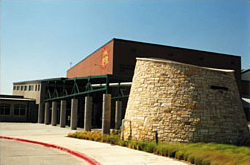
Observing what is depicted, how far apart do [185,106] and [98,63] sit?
29.3m

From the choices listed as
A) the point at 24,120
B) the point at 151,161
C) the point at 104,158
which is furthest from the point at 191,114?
the point at 24,120

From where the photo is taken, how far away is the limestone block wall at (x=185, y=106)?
1486cm

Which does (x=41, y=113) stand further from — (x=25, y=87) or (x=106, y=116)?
(x=106, y=116)

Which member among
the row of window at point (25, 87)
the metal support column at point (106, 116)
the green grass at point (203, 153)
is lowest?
the green grass at point (203, 153)

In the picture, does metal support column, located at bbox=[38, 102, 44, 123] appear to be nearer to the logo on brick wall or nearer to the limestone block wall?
the logo on brick wall

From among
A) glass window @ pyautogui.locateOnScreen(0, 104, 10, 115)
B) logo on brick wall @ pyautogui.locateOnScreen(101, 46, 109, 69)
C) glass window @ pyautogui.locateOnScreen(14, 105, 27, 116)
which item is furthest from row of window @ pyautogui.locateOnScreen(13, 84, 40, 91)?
logo on brick wall @ pyautogui.locateOnScreen(101, 46, 109, 69)

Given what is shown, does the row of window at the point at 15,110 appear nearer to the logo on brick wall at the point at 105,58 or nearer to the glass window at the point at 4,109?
the glass window at the point at 4,109

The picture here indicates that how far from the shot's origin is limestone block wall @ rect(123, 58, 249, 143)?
14859 millimetres

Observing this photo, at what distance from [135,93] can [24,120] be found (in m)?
32.3

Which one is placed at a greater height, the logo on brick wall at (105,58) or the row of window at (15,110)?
the logo on brick wall at (105,58)

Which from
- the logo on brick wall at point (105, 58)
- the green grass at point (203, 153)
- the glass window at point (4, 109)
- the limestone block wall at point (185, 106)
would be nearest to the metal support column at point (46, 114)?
the glass window at point (4, 109)

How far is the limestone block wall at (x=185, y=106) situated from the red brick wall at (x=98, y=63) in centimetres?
2208

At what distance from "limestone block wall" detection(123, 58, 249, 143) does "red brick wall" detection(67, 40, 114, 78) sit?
2208 cm

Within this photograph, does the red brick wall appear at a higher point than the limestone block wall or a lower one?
higher
